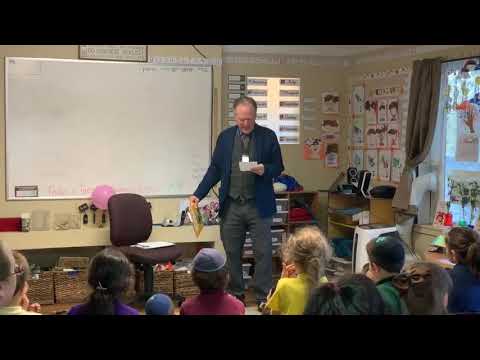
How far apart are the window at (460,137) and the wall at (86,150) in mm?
1945

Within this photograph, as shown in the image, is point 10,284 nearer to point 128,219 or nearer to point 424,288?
point 424,288

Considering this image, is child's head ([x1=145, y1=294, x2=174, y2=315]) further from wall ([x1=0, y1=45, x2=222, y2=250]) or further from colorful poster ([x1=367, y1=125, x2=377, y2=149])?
colorful poster ([x1=367, y1=125, x2=377, y2=149])

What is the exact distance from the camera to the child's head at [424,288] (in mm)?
1969

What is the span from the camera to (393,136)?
208 inches

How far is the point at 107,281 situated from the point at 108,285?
0.6 inches

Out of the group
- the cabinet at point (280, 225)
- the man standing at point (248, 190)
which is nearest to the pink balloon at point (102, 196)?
the man standing at point (248, 190)

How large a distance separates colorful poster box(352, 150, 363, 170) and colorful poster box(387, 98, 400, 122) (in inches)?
23.3

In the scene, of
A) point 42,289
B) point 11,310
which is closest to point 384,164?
point 42,289

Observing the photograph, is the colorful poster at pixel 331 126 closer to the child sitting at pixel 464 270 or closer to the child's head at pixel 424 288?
the child sitting at pixel 464 270

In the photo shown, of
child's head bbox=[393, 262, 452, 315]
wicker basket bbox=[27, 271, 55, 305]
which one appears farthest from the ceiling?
child's head bbox=[393, 262, 452, 315]
